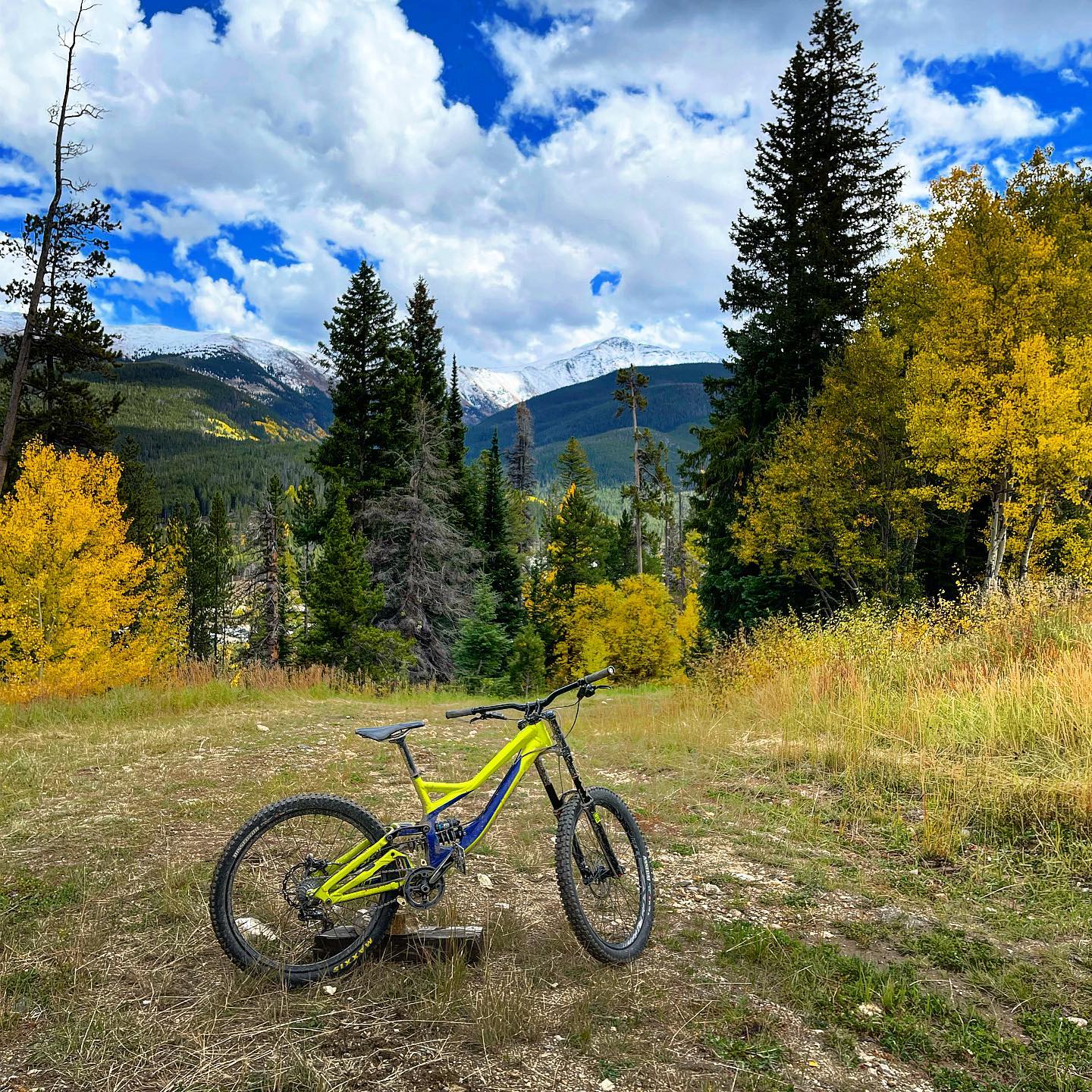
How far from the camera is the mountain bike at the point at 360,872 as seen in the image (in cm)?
317

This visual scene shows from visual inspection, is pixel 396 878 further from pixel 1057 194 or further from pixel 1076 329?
pixel 1057 194

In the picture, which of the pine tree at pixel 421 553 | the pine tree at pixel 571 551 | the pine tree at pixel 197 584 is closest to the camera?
the pine tree at pixel 421 553

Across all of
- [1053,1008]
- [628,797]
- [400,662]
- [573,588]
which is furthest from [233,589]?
[1053,1008]

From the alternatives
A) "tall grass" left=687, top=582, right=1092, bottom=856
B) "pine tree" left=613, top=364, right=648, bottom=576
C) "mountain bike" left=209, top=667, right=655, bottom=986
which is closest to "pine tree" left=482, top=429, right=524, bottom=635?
"pine tree" left=613, top=364, right=648, bottom=576

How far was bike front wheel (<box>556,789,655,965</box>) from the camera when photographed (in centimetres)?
335

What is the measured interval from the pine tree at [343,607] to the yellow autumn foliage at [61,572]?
14.9ft

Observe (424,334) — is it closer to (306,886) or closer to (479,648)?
(479,648)

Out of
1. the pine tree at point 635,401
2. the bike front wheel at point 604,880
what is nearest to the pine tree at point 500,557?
the pine tree at point 635,401

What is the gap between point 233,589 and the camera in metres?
49.9

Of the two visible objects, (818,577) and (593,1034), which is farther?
(818,577)

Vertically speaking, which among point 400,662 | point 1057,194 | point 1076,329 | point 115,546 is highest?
point 1057,194

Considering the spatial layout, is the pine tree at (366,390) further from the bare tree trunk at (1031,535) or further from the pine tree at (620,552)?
the pine tree at (620,552)

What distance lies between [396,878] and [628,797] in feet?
12.3

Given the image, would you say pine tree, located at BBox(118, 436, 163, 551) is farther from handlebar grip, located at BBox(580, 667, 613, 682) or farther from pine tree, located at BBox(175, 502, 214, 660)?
handlebar grip, located at BBox(580, 667, 613, 682)
